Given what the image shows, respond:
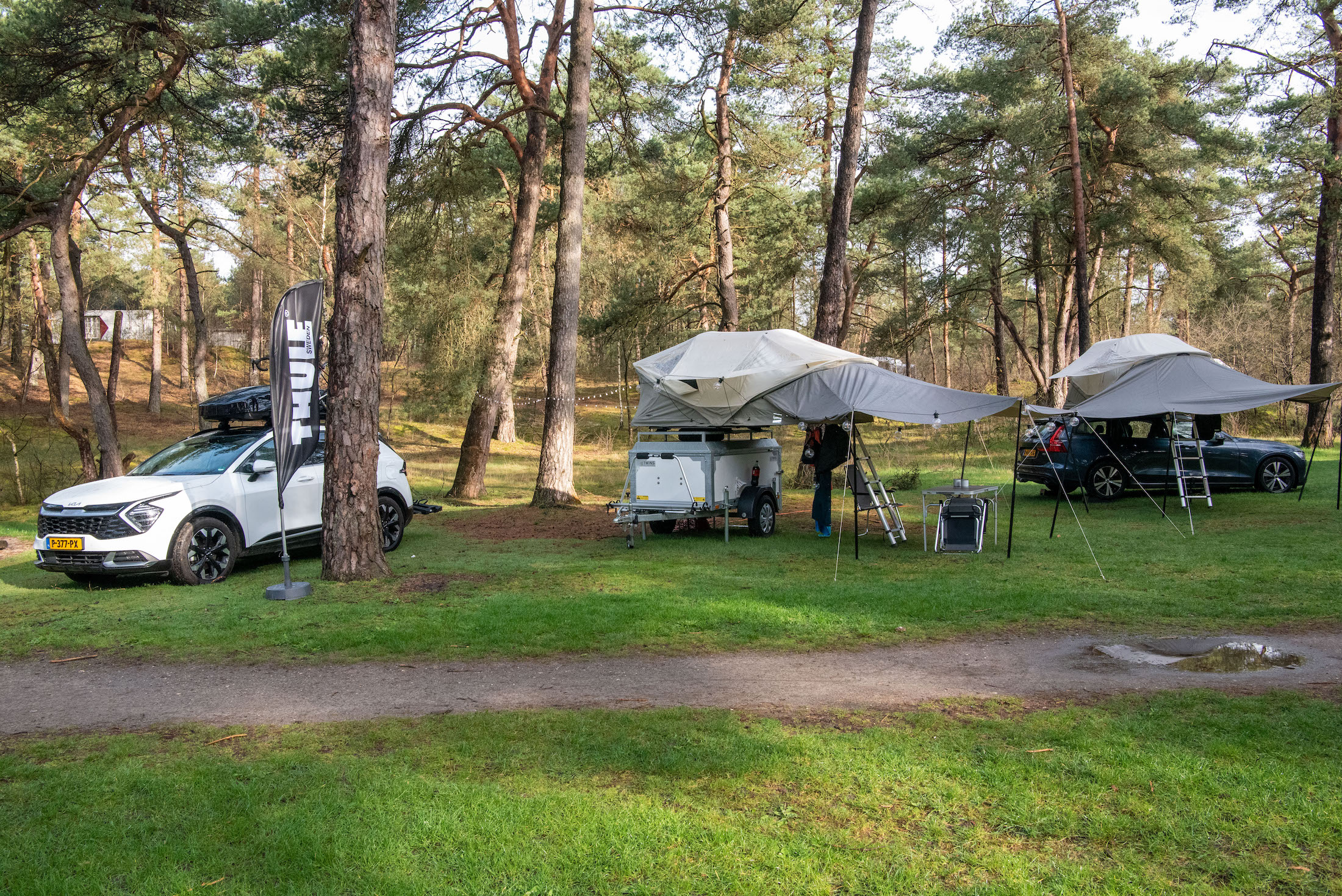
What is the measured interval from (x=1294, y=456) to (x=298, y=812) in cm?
1732

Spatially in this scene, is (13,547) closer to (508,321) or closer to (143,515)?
(143,515)

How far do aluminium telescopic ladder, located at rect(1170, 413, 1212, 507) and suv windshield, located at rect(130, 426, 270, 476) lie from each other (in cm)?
1339

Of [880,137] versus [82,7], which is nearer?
[82,7]

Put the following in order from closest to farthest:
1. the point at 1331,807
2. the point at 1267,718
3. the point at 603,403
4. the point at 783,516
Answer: the point at 1331,807, the point at 1267,718, the point at 783,516, the point at 603,403

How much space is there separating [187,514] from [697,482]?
6.21 m

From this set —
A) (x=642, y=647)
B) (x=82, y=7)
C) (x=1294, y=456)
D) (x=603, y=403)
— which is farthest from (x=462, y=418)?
(x=642, y=647)

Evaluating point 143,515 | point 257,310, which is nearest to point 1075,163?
point 143,515

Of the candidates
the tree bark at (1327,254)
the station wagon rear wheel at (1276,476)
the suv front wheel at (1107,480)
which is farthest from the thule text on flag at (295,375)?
the tree bark at (1327,254)

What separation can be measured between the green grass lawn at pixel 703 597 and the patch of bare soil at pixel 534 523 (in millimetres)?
507

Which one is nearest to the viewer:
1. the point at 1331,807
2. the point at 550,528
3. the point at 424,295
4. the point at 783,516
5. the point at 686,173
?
the point at 1331,807

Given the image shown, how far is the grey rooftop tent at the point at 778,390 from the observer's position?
1144 centimetres

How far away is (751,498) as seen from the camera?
516 inches

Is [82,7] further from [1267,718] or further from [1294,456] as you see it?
[1294,456]

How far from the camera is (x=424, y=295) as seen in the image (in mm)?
26938
